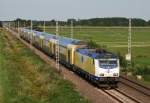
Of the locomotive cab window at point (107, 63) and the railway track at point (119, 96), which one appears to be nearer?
the railway track at point (119, 96)

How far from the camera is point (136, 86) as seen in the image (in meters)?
37.4

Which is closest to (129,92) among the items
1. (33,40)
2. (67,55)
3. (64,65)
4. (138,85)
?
(138,85)

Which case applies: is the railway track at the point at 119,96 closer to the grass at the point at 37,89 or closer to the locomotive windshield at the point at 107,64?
the locomotive windshield at the point at 107,64

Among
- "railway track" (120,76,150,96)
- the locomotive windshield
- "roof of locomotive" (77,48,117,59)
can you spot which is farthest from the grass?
"railway track" (120,76,150,96)

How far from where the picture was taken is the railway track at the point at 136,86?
34.6 metres

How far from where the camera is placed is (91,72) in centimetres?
3662

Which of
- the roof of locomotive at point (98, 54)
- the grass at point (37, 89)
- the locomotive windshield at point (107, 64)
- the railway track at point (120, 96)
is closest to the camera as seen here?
the grass at point (37, 89)

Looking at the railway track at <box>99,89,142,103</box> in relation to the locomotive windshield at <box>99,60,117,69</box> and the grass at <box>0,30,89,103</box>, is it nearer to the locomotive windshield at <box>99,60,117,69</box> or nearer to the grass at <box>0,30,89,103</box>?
the locomotive windshield at <box>99,60,117,69</box>

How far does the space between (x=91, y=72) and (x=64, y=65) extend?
1598 cm

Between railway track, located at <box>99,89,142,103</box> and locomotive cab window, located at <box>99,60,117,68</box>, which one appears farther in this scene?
locomotive cab window, located at <box>99,60,117,68</box>

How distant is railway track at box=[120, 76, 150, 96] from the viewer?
34.6m

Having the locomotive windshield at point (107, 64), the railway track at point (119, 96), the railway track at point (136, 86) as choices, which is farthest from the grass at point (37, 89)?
the railway track at point (136, 86)

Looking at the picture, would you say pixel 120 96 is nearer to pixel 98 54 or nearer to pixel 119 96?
pixel 119 96

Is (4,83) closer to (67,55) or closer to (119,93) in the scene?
(119,93)
